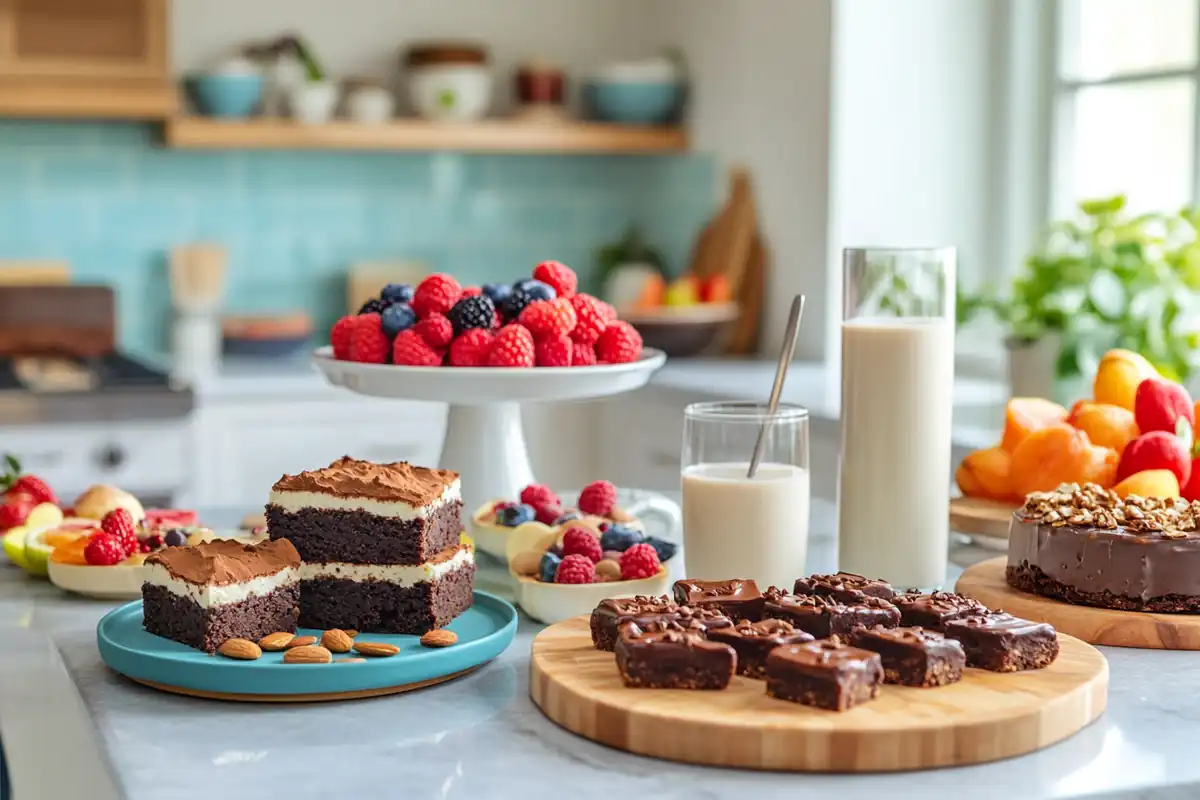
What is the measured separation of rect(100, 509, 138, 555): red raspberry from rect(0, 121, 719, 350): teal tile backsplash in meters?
2.70

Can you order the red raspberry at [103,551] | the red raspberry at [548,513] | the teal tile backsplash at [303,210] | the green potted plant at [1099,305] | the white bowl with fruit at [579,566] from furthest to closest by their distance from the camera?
1. the teal tile backsplash at [303,210]
2. the green potted plant at [1099,305]
3. the red raspberry at [548,513]
4. the red raspberry at [103,551]
5. the white bowl with fruit at [579,566]

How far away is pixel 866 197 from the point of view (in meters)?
3.60

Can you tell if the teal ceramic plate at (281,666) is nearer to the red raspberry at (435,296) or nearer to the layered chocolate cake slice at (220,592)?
the layered chocolate cake slice at (220,592)

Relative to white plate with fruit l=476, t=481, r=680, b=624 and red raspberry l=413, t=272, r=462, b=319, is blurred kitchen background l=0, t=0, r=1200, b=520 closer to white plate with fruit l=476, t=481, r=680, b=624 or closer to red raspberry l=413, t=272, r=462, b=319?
red raspberry l=413, t=272, r=462, b=319

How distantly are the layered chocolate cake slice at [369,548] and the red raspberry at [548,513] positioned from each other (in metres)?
0.28

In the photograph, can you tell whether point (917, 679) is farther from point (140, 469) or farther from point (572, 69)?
point (572, 69)

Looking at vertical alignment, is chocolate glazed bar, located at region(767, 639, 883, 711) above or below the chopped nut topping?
below

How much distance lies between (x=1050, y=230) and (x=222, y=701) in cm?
214

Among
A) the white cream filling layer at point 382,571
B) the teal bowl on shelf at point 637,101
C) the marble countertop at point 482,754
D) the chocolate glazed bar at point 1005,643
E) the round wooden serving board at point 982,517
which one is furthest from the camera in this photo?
the teal bowl on shelf at point 637,101

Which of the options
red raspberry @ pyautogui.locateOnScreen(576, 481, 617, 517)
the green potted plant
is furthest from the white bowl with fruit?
the green potted plant

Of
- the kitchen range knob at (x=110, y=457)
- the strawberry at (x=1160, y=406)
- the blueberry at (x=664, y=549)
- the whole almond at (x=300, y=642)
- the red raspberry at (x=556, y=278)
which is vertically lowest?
the kitchen range knob at (x=110, y=457)

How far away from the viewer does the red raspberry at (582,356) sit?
165 cm

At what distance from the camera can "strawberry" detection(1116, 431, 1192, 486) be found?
1510 millimetres

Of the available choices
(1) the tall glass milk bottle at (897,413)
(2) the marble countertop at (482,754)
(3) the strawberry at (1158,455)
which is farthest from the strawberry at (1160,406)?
(2) the marble countertop at (482,754)
